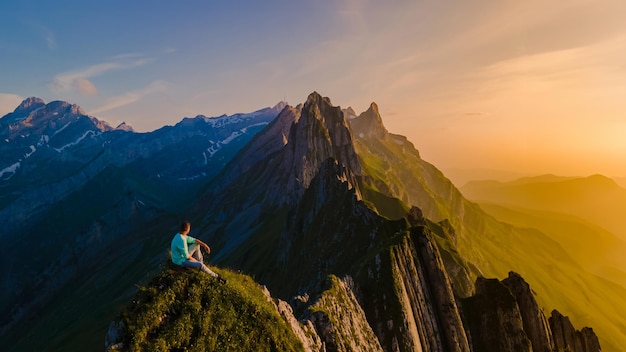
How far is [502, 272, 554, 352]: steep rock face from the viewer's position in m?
A: 47.1

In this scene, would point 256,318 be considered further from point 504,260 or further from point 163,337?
point 504,260

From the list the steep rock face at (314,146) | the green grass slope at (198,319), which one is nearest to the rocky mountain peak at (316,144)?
the steep rock face at (314,146)

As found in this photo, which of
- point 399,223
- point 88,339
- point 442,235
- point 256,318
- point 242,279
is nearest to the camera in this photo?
point 256,318

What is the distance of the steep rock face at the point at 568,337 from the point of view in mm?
56594

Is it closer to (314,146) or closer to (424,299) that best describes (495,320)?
(424,299)

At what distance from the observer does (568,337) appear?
58.8 meters

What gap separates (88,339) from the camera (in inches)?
5807

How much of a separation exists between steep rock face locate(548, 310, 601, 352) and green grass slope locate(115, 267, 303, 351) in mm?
55168

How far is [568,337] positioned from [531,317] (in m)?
18.0

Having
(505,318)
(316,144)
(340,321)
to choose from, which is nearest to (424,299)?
(505,318)

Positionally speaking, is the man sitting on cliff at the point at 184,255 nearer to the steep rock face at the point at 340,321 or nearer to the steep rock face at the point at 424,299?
the steep rock face at the point at 340,321

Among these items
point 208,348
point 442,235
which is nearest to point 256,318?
point 208,348

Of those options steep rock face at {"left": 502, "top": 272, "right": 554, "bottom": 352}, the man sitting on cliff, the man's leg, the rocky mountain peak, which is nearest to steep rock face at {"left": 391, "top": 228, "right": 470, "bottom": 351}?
steep rock face at {"left": 502, "top": 272, "right": 554, "bottom": 352}

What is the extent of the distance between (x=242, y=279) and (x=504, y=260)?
7895 inches
